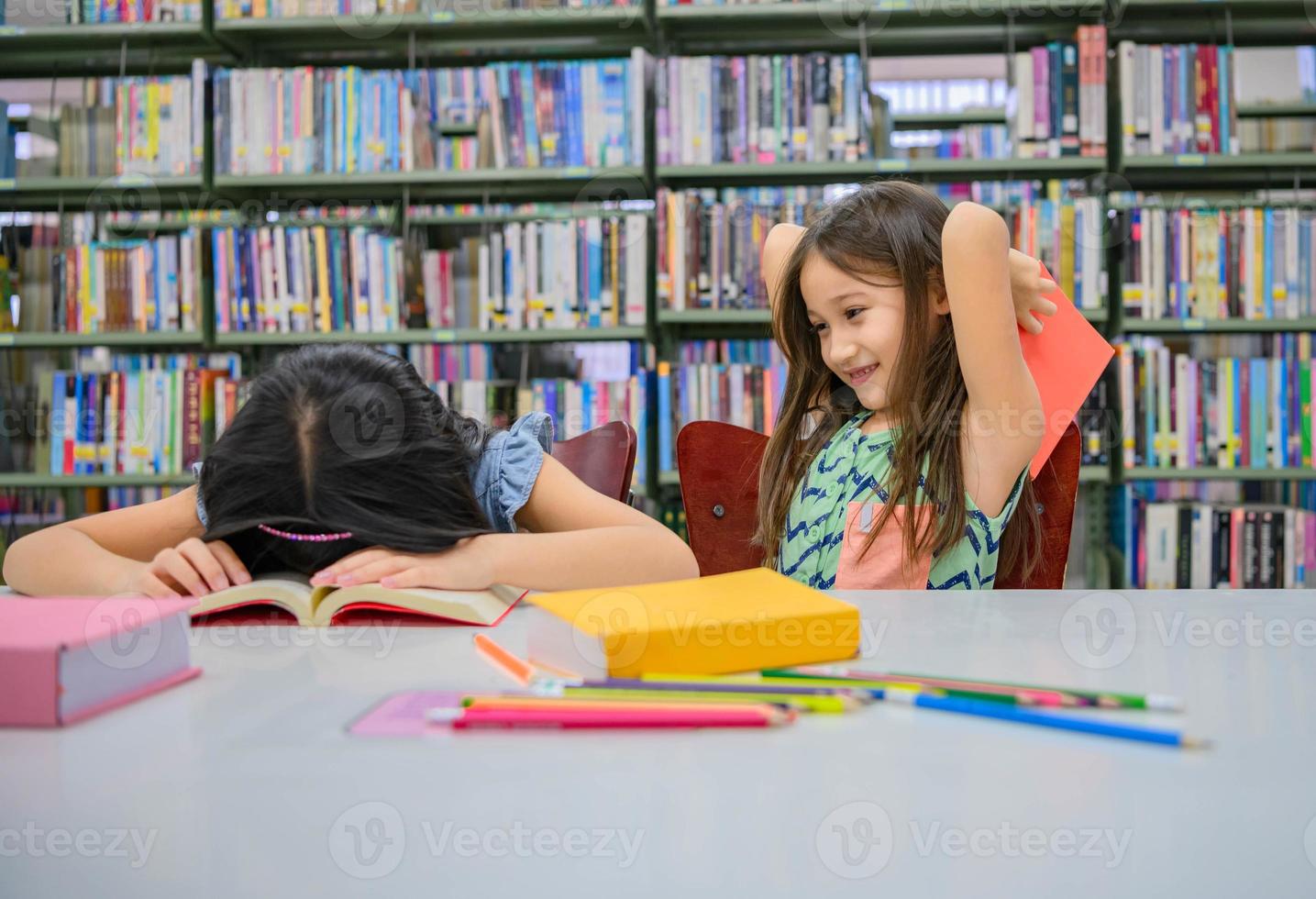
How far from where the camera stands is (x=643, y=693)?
0.47 m

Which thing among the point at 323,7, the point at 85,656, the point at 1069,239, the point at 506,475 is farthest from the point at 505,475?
the point at 323,7

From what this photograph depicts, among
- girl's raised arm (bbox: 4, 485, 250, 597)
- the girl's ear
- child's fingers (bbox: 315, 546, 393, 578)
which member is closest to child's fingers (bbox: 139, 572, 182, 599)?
girl's raised arm (bbox: 4, 485, 250, 597)

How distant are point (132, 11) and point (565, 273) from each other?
4.44 ft

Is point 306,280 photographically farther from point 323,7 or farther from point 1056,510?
point 1056,510

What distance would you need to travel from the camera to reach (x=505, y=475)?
1132mm

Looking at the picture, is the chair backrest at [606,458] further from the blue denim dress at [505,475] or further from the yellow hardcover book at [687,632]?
the yellow hardcover book at [687,632]

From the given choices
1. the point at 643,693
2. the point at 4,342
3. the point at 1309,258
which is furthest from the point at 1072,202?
the point at 4,342

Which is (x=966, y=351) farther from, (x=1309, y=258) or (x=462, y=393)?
(x=1309, y=258)

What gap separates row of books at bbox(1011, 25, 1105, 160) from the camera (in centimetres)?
261

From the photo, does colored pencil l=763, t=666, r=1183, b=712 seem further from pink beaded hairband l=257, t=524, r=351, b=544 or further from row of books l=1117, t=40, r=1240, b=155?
row of books l=1117, t=40, r=1240, b=155

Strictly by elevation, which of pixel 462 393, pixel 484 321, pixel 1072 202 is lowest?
pixel 462 393

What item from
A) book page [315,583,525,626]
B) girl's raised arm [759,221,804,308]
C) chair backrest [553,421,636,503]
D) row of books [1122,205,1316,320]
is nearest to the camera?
book page [315,583,525,626]

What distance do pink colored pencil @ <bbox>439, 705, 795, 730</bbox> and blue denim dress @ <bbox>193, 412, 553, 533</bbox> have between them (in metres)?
0.65

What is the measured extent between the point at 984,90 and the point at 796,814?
5.69 metres
